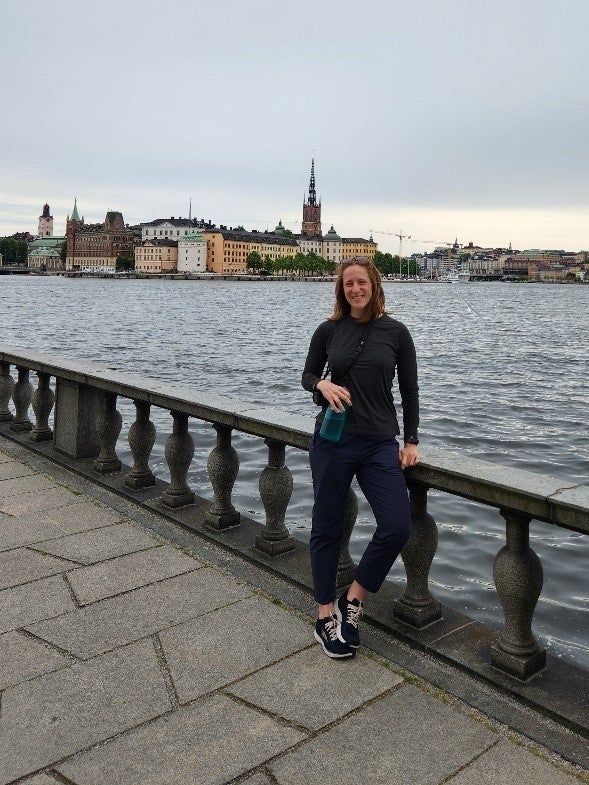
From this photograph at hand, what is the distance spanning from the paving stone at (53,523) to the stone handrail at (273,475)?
0.45 meters

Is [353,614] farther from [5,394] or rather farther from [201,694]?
[5,394]

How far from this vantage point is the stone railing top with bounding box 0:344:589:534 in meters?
3.23

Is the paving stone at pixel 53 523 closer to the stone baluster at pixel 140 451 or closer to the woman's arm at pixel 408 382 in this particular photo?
the stone baluster at pixel 140 451

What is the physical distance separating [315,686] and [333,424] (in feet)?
3.60

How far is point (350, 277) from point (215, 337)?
40548mm

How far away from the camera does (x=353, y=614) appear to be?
3639 mm

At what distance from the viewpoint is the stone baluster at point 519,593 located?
3.47 metres

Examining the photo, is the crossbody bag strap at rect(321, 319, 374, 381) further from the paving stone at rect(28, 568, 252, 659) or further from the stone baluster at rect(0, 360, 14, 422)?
the stone baluster at rect(0, 360, 14, 422)

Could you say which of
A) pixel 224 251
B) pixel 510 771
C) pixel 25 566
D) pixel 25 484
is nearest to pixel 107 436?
pixel 25 484

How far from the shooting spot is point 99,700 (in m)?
3.20

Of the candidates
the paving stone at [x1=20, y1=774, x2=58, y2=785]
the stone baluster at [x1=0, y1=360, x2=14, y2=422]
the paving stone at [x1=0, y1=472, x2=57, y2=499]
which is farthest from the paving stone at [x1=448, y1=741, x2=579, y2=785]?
the stone baluster at [x1=0, y1=360, x2=14, y2=422]

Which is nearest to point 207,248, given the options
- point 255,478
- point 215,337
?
point 215,337

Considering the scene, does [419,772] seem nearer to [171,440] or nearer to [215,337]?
[171,440]

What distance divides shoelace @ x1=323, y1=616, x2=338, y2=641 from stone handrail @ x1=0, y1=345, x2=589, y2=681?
1.53ft
